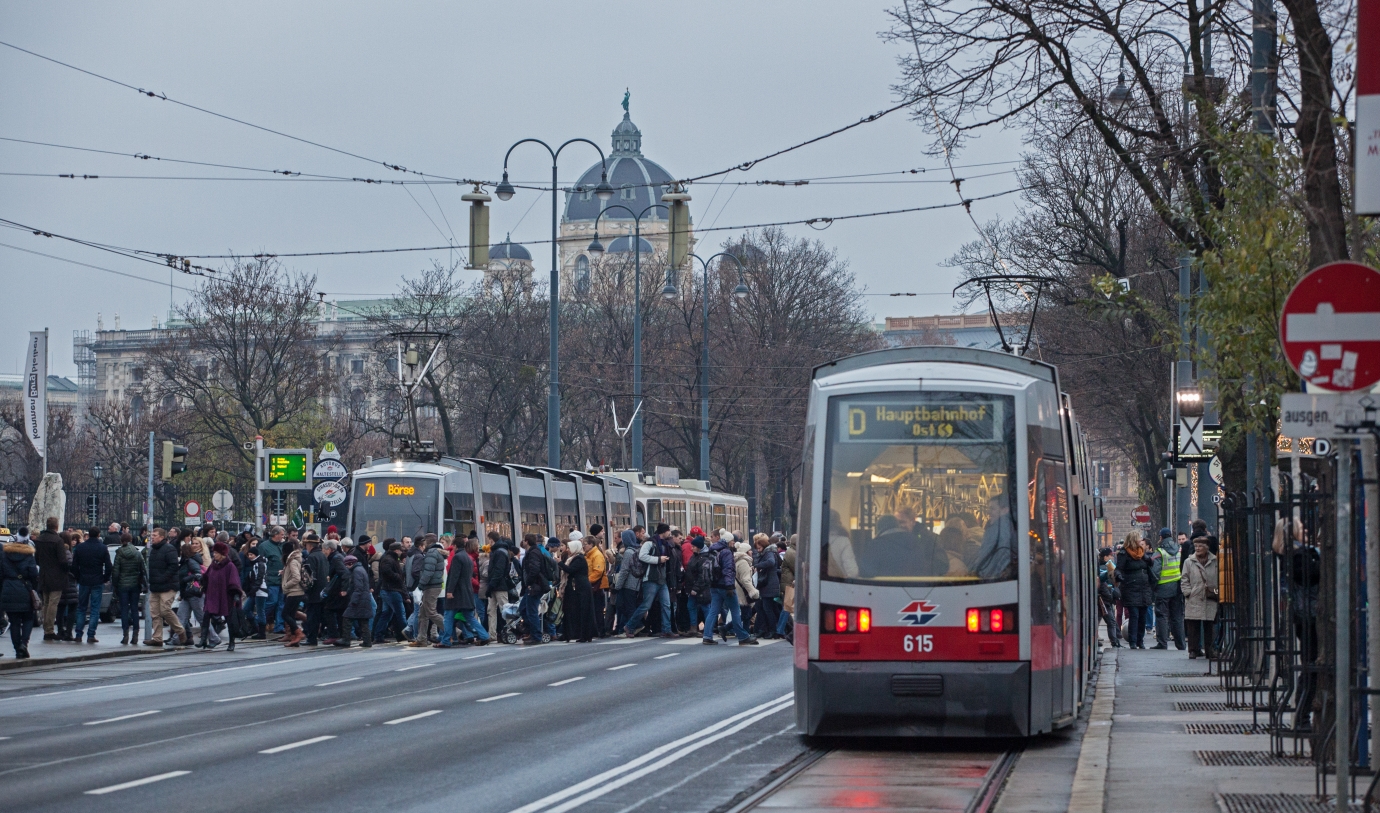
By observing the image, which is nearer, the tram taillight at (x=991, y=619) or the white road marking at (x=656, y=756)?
the white road marking at (x=656, y=756)

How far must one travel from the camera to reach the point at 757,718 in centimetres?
1628

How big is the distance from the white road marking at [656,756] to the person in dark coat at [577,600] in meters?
10.4

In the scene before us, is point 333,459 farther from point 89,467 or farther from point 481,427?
point 89,467

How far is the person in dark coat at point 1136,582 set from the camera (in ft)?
88.5

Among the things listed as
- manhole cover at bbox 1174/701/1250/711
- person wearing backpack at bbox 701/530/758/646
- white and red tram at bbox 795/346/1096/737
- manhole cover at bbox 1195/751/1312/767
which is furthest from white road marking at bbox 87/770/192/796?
person wearing backpack at bbox 701/530/758/646

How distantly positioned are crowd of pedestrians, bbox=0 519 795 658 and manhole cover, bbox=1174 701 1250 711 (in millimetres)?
9806

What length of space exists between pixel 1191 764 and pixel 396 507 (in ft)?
82.2

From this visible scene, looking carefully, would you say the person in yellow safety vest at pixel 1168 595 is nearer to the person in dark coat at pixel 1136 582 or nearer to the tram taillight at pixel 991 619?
the person in dark coat at pixel 1136 582

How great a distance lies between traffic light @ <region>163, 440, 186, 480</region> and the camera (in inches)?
1168

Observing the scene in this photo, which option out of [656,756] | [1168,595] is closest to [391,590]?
[1168,595]

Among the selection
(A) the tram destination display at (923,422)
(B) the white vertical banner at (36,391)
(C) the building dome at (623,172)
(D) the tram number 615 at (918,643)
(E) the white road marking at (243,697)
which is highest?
(C) the building dome at (623,172)

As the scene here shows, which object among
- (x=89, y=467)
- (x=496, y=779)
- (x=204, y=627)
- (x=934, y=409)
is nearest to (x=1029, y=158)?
(x=204, y=627)

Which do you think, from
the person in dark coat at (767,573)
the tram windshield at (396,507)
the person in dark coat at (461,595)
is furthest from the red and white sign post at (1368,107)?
the tram windshield at (396,507)

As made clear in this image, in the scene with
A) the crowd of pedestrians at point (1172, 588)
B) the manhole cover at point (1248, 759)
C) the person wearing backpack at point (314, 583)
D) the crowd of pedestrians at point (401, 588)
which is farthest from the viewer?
the person wearing backpack at point (314, 583)
